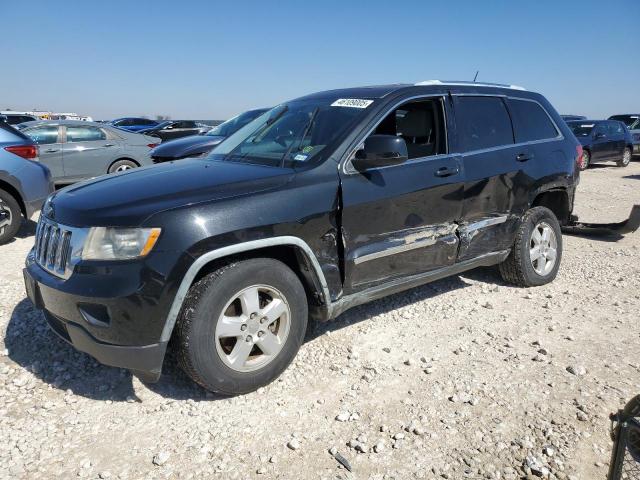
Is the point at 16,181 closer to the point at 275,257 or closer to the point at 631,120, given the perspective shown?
the point at 275,257

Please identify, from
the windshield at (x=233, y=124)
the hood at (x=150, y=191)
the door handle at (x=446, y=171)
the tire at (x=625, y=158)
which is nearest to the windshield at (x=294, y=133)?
the hood at (x=150, y=191)

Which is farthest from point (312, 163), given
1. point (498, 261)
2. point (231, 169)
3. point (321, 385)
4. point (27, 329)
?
point (27, 329)

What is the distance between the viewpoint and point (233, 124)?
972cm

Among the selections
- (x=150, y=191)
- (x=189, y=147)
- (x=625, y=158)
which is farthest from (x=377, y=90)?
(x=625, y=158)

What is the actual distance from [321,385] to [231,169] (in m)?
1.49

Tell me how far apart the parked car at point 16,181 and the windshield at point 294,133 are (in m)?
3.49

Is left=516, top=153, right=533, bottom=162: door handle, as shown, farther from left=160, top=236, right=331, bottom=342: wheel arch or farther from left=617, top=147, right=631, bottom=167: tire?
left=617, top=147, right=631, bottom=167: tire

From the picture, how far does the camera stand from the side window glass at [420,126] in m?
3.87

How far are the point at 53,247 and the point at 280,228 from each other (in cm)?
130

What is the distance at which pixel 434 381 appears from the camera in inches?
121

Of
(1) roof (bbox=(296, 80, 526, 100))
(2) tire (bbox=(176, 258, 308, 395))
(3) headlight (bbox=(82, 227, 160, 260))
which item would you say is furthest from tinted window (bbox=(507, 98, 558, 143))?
(3) headlight (bbox=(82, 227, 160, 260))

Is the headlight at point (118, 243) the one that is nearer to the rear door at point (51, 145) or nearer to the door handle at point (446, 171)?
the door handle at point (446, 171)

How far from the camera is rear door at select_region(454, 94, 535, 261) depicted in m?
3.95

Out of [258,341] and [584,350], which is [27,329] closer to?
[258,341]
